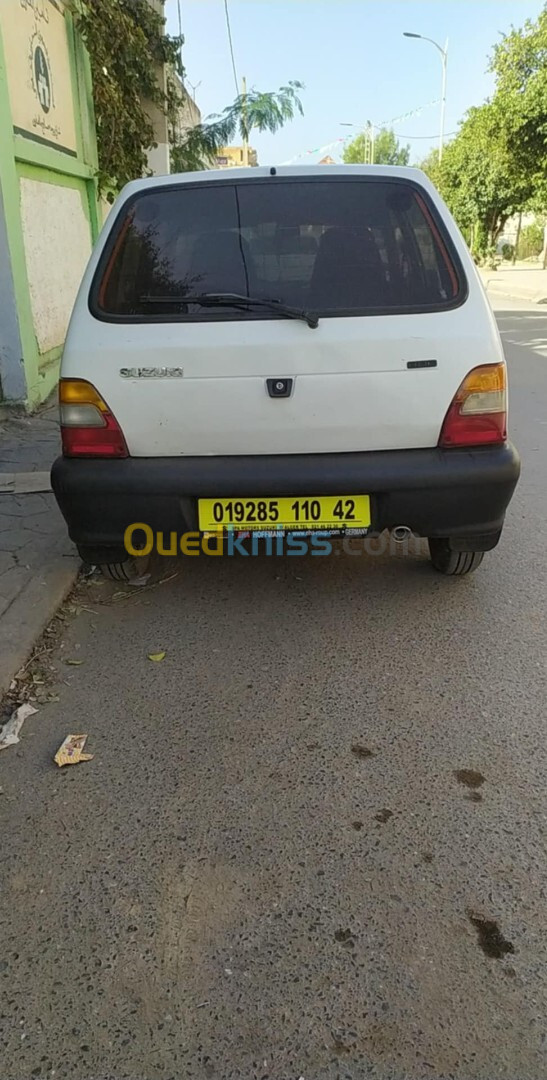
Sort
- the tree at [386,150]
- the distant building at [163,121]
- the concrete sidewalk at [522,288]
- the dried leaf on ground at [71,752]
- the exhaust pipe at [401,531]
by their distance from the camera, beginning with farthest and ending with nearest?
1. the tree at [386,150]
2. the concrete sidewalk at [522,288]
3. the distant building at [163,121]
4. the exhaust pipe at [401,531]
5. the dried leaf on ground at [71,752]

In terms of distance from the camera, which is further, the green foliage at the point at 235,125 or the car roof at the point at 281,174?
the green foliage at the point at 235,125

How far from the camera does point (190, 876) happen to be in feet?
6.58

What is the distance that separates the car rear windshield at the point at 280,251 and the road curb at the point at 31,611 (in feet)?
4.26

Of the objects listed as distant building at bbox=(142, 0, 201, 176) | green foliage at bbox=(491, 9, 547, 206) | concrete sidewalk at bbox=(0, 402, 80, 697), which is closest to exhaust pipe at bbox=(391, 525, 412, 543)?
concrete sidewalk at bbox=(0, 402, 80, 697)

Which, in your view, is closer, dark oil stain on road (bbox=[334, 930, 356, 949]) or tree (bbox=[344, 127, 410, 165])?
dark oil stain on road (bbox=[334, 930, 356, 949])

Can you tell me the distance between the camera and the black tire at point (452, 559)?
3.54 metres

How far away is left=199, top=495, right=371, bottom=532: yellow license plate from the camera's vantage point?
9.86 ft

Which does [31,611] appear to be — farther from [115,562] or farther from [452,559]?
[452,559]

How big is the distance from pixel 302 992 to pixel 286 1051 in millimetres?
137

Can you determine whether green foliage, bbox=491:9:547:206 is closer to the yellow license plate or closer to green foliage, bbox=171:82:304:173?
green foliage, bbox=171:82:304:173

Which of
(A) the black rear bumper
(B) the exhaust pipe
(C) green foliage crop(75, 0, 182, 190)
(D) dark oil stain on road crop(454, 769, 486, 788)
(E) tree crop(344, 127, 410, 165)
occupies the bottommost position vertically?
(D) dark oil stain on road crop(454, 769, 486, 788)

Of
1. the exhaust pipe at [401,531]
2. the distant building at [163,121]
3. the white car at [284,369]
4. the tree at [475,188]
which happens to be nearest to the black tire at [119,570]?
the white car at [284,369]

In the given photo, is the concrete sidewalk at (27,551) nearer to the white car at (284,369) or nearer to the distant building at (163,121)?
the white car at (284,369)

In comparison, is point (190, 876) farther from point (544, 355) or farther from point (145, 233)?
point (544, 355)
